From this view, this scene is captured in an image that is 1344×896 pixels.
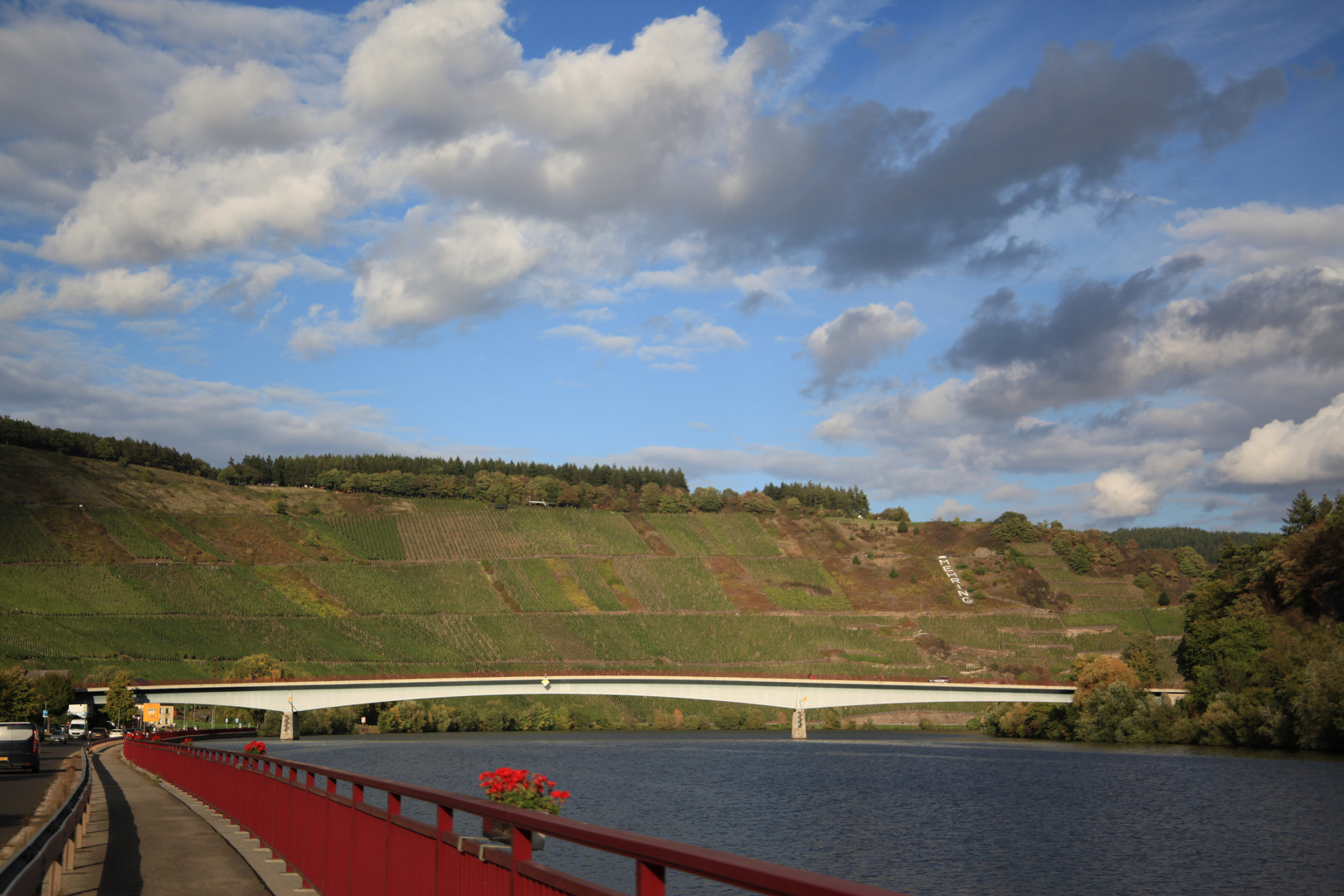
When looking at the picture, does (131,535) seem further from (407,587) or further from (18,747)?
(18,747)

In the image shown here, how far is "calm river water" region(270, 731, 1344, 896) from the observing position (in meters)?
39.0

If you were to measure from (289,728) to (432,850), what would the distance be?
11942cm

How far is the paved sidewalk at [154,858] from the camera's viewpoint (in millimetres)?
17359

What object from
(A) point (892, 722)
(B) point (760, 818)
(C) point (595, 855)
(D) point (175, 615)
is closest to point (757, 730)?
(A) point (892, 722)

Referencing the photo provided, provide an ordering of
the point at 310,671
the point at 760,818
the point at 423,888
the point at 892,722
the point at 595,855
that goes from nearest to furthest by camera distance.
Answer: the point at 423,888 → the point at 595,855 → the point at 760,818 → the point at 310,671 → the point at 892,722

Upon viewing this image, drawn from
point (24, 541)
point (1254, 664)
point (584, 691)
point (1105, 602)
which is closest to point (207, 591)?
point (24, 541)

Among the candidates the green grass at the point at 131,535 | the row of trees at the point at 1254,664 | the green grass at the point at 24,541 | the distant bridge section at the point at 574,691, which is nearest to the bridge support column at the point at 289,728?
the distant bridge section at the point at 574,691

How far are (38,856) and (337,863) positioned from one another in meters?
4.10

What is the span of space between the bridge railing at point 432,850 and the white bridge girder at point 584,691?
316ft

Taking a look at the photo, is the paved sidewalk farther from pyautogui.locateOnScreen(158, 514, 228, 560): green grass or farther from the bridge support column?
pyautogui.locateOnScreen(158, 514, 228, 560): green grass

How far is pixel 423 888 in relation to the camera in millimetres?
10375

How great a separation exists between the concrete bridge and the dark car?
66.4 meters

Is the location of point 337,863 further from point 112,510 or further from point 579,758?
point 112,510

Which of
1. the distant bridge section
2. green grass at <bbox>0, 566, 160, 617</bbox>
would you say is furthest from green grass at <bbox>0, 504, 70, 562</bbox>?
the distant bridge section
